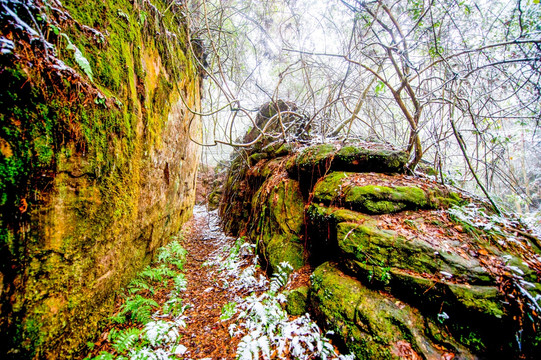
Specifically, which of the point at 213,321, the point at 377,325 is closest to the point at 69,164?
the point at 213,321

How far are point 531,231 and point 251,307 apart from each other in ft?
14.6

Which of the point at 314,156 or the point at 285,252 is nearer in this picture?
the point at 285,252

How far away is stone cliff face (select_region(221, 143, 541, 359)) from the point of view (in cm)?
203

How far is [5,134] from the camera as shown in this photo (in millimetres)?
1607

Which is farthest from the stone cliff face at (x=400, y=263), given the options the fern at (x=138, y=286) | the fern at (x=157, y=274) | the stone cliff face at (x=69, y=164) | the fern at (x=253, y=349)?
the stone cliff face at (x=69, y=164)

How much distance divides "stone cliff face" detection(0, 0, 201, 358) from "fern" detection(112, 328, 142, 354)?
1.33ft

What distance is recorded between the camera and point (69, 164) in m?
2.12

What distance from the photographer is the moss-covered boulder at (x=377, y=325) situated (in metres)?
2.05

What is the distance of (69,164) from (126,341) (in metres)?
2.19

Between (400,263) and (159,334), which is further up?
(400,263)

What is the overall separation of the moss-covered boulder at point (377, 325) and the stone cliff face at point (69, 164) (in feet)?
9.98

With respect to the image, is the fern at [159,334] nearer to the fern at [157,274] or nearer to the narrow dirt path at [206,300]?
the narrow dirt path at [206,300]

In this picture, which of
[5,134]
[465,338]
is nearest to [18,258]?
[5,134]

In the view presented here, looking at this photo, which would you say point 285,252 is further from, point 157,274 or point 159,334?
point 157,274
